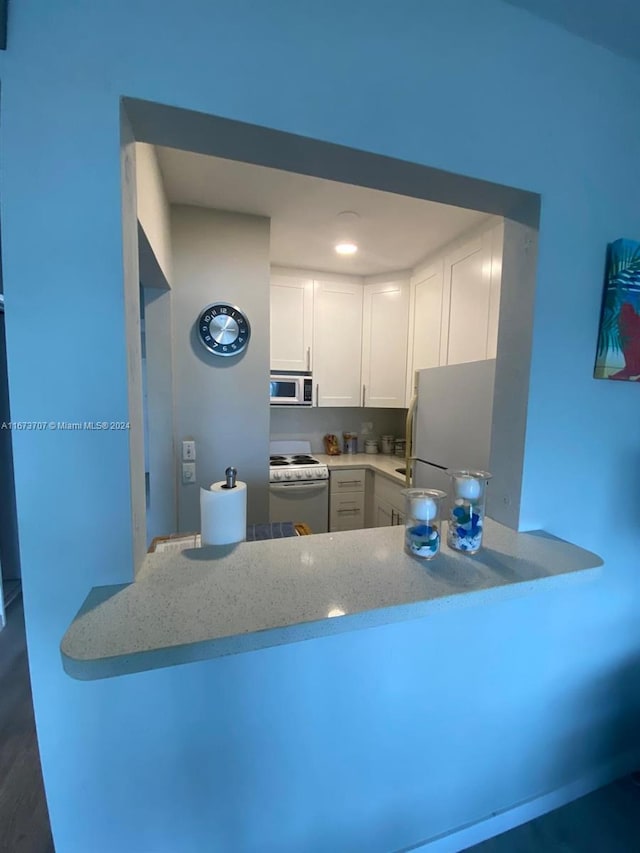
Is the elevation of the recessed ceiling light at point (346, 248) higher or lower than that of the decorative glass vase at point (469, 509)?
higher

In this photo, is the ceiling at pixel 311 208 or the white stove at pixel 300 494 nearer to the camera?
the ceiling at pixel 311 208

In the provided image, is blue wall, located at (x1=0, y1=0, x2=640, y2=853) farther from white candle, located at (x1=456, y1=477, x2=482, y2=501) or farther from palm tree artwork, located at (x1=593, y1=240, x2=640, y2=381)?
white candle, located at (x1=456, y1=477, x2=482, y2=501)

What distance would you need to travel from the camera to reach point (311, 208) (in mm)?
1871

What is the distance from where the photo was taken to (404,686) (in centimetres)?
90

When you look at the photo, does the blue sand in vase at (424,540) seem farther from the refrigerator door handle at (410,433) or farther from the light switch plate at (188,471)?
the light switch plate at (188,471)

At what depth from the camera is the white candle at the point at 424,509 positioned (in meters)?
0.82

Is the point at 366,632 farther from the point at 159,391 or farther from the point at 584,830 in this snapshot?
the point at 159,391

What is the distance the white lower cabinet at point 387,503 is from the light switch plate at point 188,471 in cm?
140

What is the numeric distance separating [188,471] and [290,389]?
110 cm

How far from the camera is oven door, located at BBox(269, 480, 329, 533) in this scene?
103 inches

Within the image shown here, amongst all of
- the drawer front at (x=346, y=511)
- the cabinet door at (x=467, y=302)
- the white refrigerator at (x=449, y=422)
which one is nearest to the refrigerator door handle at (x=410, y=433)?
the white refrigerator at (x=449, y=422)

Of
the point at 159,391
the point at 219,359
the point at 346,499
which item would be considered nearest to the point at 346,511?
the point at 346,499

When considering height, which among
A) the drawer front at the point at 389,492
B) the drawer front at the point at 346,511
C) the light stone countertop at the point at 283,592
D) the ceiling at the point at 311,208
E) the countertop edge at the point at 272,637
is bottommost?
the drawer front at the point at 346,511

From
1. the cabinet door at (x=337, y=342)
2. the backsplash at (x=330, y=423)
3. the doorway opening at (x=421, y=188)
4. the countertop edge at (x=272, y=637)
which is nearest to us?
the countertop edge at (x=272, y=637)
